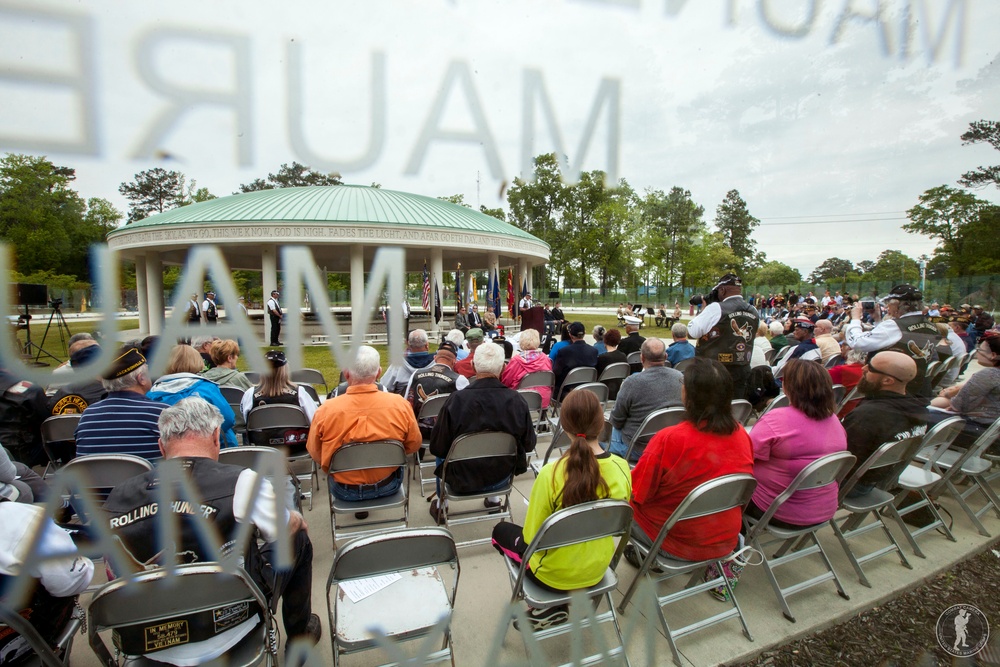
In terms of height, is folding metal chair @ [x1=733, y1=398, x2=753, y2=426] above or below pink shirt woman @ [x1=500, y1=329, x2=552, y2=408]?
below

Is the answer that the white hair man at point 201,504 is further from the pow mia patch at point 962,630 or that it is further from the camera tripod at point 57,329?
the pow mia patch at point 962,630

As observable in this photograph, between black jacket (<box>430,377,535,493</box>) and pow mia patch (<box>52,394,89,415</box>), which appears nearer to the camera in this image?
black jacket (<box>430,377,535,493</box>)

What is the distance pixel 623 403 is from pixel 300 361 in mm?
2963

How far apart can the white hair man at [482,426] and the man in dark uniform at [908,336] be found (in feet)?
11.6

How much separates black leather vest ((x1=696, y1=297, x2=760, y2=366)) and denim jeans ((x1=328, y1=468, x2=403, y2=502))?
3.51 meters

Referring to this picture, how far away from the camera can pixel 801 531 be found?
8.38ft

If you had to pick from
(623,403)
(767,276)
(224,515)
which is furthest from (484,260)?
(767,276)

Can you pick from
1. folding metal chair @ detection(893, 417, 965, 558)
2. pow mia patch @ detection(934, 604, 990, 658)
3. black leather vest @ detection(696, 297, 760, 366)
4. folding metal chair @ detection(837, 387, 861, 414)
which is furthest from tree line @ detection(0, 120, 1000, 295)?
pow mia patch @ detection(934, 604, 990, 658)

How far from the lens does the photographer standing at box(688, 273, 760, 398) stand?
4617 millimetres

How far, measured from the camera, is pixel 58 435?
A: 3285 millimetres

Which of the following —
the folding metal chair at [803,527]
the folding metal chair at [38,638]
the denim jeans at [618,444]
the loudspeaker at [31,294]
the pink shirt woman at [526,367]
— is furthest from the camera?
the pink shirt woman at [526,367]

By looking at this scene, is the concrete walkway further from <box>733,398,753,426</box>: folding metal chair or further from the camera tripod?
the camera tripod

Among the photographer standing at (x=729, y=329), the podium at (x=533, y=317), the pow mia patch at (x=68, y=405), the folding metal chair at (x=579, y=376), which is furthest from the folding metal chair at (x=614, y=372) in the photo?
the podium at (x=533, y=317)

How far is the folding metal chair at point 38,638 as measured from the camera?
4.45ft
